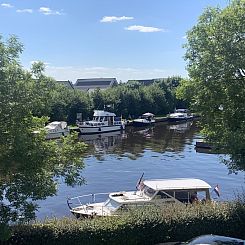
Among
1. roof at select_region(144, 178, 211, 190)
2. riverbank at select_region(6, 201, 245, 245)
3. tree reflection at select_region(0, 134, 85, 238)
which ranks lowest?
roof at select_region(144, 178, 211, 190)

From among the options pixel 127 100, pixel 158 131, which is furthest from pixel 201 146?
pixel 127 100

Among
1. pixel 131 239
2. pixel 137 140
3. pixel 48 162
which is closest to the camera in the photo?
pixel 48 162

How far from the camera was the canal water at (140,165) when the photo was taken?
114 feet

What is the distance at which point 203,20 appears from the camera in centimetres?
1633

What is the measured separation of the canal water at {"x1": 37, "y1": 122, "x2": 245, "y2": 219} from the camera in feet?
114

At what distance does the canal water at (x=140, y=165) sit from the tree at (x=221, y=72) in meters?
6.10

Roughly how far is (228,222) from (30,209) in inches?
273

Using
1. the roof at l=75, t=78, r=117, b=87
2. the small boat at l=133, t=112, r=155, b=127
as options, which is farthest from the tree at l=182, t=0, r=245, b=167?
the roof at l=75, t=78, r=117, b=87

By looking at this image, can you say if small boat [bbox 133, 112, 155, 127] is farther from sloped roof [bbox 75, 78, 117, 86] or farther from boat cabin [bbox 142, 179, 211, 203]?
boat cabin [bbox 142, 179, 211, 203]

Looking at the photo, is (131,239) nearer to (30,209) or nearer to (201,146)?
(30,209)

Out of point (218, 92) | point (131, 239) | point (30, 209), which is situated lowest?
point (131, 239)

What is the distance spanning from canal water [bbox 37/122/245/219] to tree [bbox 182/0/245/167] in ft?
20.0

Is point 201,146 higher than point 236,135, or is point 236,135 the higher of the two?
point 236,135

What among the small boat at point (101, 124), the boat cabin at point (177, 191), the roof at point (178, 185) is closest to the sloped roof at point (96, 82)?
the small boat at point (101, 124)
